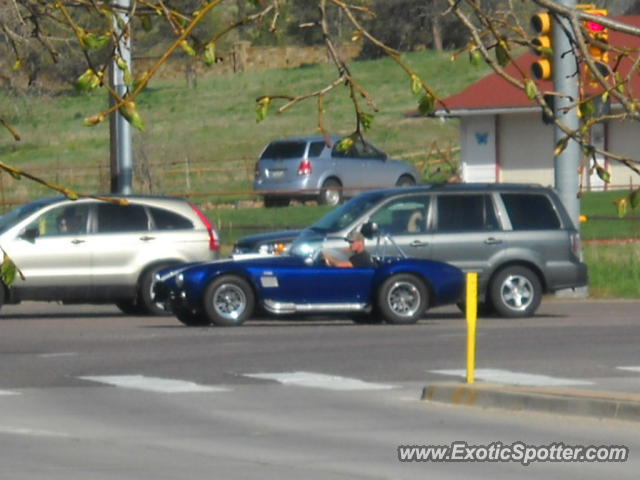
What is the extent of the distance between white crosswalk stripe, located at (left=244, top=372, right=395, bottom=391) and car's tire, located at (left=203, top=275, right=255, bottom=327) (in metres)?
4.43

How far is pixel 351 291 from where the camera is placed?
18734mm

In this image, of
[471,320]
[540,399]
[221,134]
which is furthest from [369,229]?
[221,134]

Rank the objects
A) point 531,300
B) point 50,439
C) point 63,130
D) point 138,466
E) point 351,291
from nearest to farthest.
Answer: point 138,466 < point 50,439 < point 351,291 < point 531,300 < point 63,130

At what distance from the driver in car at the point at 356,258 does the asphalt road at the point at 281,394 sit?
806 millimetres

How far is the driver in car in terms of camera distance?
18938 mm

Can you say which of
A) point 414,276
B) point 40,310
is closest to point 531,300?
point 414,276

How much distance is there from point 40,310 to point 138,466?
1409cm

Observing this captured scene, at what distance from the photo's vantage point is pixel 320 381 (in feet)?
44.5

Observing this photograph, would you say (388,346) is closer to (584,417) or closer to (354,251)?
(354,251)

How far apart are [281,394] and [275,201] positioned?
85.3 feet

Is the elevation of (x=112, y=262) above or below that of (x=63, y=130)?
below

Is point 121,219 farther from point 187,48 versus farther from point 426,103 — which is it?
point 426,103

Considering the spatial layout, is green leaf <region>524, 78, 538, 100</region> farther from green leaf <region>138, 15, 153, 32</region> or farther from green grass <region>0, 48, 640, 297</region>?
green grass <region>0, 48, 640, 297</region>

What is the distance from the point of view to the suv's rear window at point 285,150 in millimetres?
39125
